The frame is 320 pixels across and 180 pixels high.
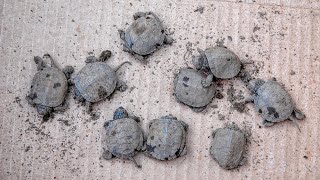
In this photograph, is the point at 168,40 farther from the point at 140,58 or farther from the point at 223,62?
the point at 223,62

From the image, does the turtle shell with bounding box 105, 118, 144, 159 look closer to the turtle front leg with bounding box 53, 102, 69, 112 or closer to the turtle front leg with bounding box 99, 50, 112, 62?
the turtle front leg with bounding box 53, 102, 69, 112

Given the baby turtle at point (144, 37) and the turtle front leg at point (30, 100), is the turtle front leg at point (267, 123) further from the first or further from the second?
the turtle front leg at point (30, 100)

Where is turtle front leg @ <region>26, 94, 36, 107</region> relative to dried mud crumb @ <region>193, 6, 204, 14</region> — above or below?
below

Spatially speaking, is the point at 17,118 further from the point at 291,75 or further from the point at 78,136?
the point at 291,75

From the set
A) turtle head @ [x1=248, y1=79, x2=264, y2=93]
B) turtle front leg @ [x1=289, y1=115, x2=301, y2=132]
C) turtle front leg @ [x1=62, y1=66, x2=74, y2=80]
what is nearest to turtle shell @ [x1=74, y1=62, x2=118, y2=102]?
turtle front leg @ [x1=62, y1=66, x2=74, y2=80]

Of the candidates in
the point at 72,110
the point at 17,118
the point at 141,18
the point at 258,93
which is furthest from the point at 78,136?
the point at 258,93

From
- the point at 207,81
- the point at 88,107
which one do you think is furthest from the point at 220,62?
the point at 88,107
